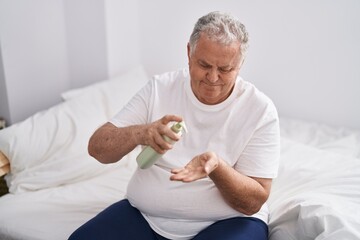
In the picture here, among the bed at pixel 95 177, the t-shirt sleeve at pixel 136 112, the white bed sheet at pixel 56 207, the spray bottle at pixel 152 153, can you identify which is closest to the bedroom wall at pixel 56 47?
the bed at pixel 95 177

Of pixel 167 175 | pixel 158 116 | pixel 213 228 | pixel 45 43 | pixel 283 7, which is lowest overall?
pixel 213 228

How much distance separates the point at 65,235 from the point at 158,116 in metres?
0.50

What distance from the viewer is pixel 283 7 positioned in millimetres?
1901

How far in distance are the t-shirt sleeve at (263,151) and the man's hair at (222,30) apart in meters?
0.22

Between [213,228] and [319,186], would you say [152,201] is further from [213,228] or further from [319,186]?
[319,186]

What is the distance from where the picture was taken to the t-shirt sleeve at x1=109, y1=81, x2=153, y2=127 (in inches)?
44.0

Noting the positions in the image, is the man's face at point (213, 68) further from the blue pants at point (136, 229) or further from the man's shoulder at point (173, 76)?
the blue pants at point (136, 229)

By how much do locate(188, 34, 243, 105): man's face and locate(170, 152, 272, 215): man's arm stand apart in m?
0.22

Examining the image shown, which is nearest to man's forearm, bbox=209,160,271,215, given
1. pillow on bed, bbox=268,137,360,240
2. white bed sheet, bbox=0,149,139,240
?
pillow on bed, bbox=268,137,360,240

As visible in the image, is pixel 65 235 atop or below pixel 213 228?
below

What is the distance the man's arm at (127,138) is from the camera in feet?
2.95

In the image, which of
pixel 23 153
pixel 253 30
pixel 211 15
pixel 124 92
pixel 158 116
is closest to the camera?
pixel 211 15

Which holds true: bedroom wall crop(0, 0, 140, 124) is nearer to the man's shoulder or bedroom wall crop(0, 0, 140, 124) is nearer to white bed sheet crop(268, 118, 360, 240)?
the man's shoulder

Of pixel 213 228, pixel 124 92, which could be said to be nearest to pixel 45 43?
pixel 124 92
